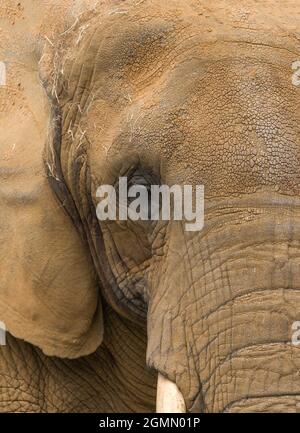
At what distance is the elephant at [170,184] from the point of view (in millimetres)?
3551

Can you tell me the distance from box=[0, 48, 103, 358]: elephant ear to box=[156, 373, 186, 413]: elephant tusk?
56 cm

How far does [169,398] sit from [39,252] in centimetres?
71

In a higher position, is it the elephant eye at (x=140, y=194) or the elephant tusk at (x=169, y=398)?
the elephant eye at (x=140, y=194)

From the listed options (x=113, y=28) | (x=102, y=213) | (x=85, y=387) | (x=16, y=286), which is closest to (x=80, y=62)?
(x=113, y=28)

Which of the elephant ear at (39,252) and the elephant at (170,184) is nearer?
the elephant at (170,184)

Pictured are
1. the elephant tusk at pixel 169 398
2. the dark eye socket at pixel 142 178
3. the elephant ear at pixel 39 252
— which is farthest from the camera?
the elephant ear at pixel 39 252

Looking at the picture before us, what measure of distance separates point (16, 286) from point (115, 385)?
1.91ft

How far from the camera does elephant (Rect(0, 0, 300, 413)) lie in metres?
3.55

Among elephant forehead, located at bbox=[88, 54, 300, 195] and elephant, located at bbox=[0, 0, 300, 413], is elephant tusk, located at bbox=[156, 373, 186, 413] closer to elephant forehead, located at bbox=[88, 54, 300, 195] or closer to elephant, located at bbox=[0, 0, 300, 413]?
elephant, located at bbox=[0, 0, 300, 413]

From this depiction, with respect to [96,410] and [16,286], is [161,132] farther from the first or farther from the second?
[96,410]

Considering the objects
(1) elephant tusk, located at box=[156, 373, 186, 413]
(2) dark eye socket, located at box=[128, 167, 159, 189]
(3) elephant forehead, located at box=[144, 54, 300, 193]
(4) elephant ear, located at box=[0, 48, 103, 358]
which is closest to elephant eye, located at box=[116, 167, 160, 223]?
(2) dark eye socket, located at box=[128, 167, 159, 189]

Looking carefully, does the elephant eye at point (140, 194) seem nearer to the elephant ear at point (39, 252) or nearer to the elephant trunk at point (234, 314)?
the elephant trunk at point (234, 314)

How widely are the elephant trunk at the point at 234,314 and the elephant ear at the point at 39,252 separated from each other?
48 cm

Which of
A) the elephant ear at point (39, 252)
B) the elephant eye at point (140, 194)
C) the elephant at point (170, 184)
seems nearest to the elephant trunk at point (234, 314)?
the elephant at point (170, 184)
